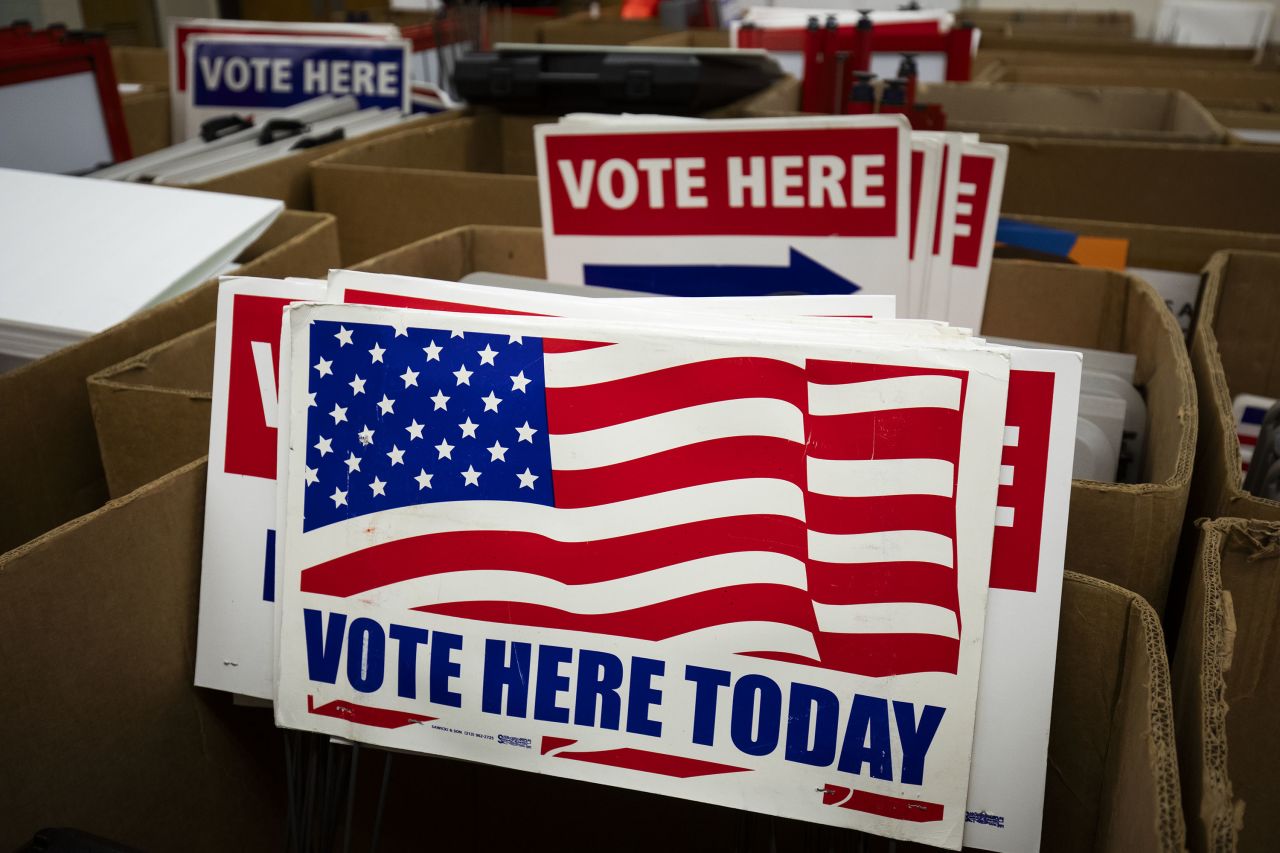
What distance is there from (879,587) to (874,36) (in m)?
2.19

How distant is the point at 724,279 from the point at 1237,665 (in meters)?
0.74

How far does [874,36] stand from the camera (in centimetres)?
253

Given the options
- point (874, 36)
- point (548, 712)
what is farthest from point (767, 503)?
point (874, 36)

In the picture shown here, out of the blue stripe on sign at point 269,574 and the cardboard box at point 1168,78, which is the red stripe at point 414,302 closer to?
the blue stripe on sign at point 269,574

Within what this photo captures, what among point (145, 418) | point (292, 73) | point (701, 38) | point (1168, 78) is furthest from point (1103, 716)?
point (701, 38)

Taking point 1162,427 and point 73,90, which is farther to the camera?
point 73,90

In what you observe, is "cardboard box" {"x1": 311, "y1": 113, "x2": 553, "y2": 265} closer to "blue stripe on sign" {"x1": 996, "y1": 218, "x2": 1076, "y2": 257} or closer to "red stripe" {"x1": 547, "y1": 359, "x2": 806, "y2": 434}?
"blue stripe on sign" {"x1": 996, "y1": 218, "x2": 1076, "y2": 257}

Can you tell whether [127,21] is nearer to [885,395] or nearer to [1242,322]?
[1242,322]

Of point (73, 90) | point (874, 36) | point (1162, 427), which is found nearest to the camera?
point (1162, 427)

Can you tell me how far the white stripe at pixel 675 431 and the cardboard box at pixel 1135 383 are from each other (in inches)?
9.8

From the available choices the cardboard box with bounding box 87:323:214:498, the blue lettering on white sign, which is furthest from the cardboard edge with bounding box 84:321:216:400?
the blue lettering on white sign

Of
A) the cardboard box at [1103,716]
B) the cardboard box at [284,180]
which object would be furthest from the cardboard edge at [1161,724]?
the cardboard box at [284,180]

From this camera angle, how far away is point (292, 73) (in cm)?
226

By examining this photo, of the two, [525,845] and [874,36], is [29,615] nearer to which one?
[525,845]
